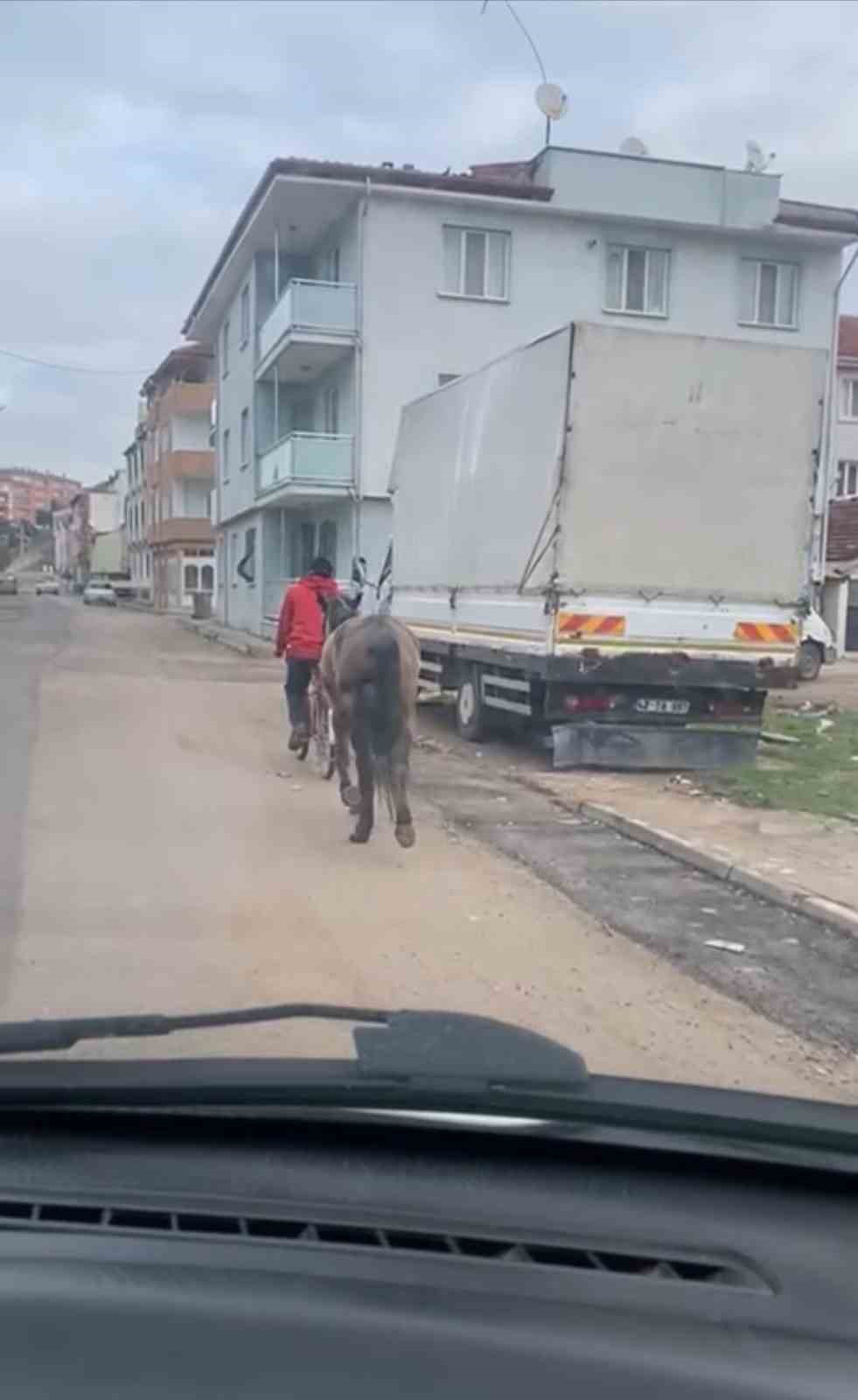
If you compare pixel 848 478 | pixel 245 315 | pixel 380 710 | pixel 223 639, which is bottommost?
pixel 223 639

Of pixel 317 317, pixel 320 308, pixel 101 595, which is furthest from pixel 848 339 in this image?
pixel 101 595

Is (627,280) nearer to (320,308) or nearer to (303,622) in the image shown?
(320,308)

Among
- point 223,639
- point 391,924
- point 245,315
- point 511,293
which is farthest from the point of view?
point 245,315

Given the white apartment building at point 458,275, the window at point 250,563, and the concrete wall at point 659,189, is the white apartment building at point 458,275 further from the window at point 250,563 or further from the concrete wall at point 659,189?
the window at point 250,563

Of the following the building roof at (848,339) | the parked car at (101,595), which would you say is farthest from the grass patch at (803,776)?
the parked car at (101,595)

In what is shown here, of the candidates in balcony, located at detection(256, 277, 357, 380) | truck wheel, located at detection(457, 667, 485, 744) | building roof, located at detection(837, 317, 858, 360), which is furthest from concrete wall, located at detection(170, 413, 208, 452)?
truck wheel, located at detection(457, 667, 485, 744)

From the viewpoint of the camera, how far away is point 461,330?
3042 cm

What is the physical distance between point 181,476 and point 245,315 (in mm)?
23586

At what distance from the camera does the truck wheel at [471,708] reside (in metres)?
15.3

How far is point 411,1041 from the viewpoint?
279 cm

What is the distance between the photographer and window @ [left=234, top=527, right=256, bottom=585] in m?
38.2

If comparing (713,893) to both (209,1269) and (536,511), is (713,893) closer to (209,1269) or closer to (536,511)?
(536,511)

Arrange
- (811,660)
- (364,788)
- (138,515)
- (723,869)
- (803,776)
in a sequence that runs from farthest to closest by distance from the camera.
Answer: (138,515) < (811,660) < (803,776) < (364,788) < (723,869)

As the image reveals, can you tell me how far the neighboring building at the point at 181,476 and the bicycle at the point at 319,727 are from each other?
139ft
